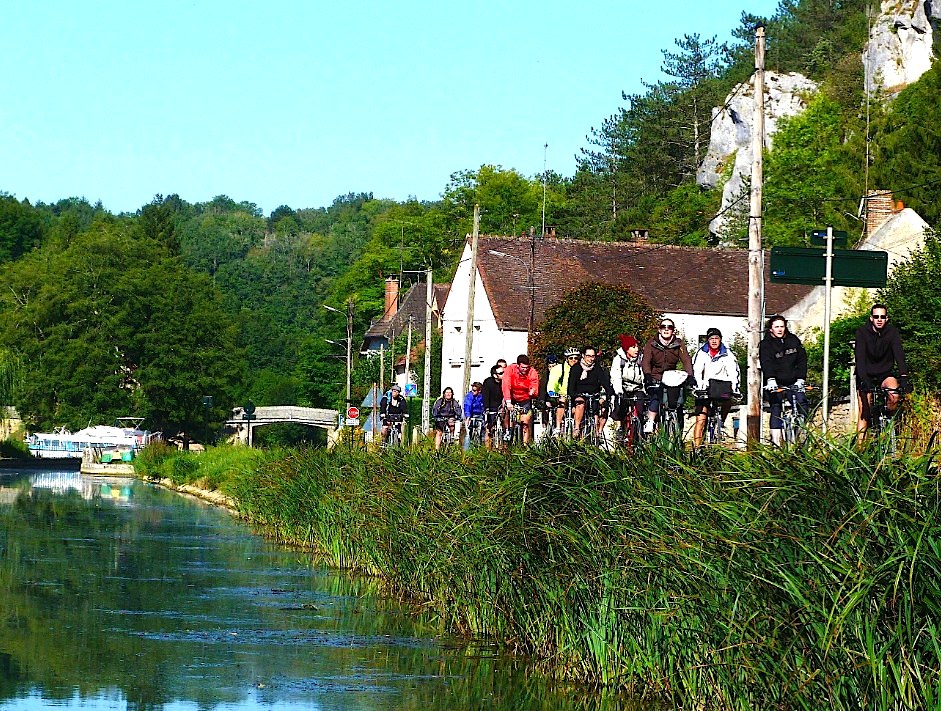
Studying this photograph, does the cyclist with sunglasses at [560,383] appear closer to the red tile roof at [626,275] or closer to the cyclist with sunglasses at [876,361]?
the cyclist with sunglasses at [876,361]

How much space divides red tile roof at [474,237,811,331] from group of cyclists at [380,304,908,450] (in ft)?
121

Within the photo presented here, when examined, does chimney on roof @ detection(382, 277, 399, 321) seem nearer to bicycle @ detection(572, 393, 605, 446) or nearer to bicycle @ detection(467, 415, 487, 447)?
bicycle @ detection(467, 415, 487, 447)

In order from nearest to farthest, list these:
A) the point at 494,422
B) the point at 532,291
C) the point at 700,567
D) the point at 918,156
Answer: the point at 700,567
the point at 494,422
the point at 532,291
the point at 918,156

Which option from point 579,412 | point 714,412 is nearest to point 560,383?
point 579,412

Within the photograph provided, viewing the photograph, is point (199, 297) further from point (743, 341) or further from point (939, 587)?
point (939, 587)

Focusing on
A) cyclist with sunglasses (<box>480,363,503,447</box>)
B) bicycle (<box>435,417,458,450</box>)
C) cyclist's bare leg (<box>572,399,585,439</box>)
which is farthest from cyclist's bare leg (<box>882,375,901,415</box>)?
bicycle (<box>435,417,458,450</box>)

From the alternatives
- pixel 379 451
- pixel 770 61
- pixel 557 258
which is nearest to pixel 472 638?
pixel 379 451

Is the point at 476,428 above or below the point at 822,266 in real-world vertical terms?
below

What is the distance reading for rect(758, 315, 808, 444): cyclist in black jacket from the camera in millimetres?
18453

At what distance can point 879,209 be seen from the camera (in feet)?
174

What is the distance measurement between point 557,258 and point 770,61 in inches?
1798

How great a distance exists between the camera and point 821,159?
7725cm

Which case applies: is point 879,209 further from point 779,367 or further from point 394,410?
point 779,367

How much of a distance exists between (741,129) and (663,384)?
75549mm
